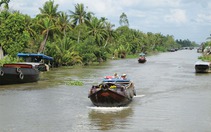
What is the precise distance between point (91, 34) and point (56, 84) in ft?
120

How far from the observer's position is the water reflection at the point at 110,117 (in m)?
15.2

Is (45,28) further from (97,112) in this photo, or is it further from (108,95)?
(97,112)

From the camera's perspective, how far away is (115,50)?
8356 centimetres

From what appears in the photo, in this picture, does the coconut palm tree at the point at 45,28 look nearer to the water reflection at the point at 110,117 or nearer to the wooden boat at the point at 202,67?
the wooden boat at the point at 202,67

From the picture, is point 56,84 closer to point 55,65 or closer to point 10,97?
point 10,97

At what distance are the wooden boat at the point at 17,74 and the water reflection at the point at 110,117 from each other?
11.1 metres

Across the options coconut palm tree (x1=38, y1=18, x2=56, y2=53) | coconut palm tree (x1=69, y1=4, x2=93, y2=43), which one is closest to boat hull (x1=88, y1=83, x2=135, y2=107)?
coconut palm tree (x1=38, y1=18, x2=56, y2=53)

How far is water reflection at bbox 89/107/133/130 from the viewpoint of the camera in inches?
598

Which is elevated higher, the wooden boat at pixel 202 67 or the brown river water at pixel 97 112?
the wooden boat at pixel 202 67

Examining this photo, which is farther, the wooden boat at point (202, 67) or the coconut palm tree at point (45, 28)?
the coconut palm tree at point (45, 28)

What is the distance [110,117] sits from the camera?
54.4ft

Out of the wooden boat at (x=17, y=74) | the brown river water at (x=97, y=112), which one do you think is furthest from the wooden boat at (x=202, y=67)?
the wooden boat at (x=17, y=74)

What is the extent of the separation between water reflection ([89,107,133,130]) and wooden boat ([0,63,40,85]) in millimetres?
11096

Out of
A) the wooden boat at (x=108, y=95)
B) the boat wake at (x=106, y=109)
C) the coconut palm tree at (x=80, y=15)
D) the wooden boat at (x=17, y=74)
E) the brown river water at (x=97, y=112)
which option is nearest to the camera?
the brown river water at (x=97, y=112)
